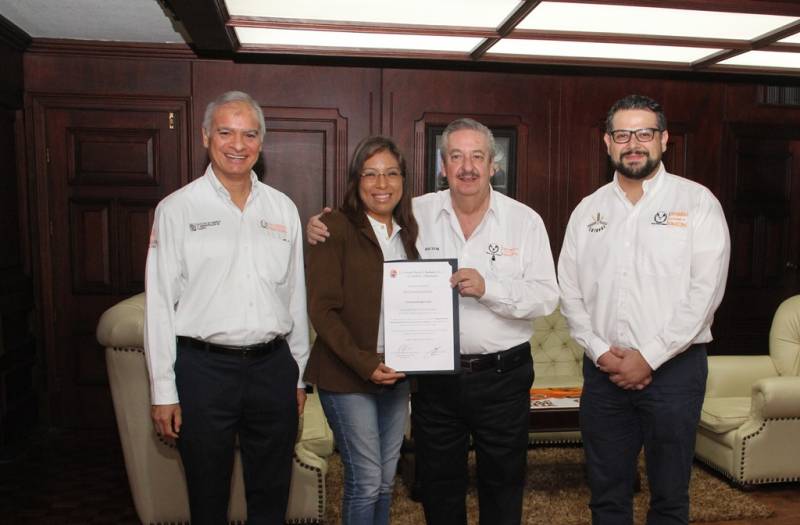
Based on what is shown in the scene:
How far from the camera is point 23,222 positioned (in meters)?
4.61

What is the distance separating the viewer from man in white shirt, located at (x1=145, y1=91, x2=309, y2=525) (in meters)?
2.02

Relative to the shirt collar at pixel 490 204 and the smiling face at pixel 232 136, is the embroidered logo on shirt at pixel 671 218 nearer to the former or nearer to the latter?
the shirt collar at pixel 490 204

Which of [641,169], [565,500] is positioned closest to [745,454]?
[565,500]

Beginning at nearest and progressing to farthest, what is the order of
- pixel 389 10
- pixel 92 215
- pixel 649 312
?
pixel 649 312 → pixel 389 10 → pixel 92 215

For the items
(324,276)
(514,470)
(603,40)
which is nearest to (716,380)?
(603,40)

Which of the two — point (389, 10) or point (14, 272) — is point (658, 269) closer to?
point (389, 10)

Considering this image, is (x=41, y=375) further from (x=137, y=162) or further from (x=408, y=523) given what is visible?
(x=408, y=523)

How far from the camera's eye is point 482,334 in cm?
217

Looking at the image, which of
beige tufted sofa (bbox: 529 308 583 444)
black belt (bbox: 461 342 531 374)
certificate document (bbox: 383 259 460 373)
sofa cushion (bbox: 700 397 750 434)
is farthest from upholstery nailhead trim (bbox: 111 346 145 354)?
sofa cushion (bbox: 700 397 750 434)

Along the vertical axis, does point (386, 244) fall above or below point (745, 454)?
above

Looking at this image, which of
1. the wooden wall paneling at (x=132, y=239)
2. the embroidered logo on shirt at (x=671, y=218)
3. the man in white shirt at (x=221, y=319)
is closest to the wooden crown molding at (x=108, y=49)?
the wooden wall paneling at (x=132, y=239)

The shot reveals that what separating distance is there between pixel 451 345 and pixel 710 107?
4074 millimetres

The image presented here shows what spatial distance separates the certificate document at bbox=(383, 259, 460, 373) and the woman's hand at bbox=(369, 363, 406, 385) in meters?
0.04

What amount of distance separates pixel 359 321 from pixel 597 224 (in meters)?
0.90
